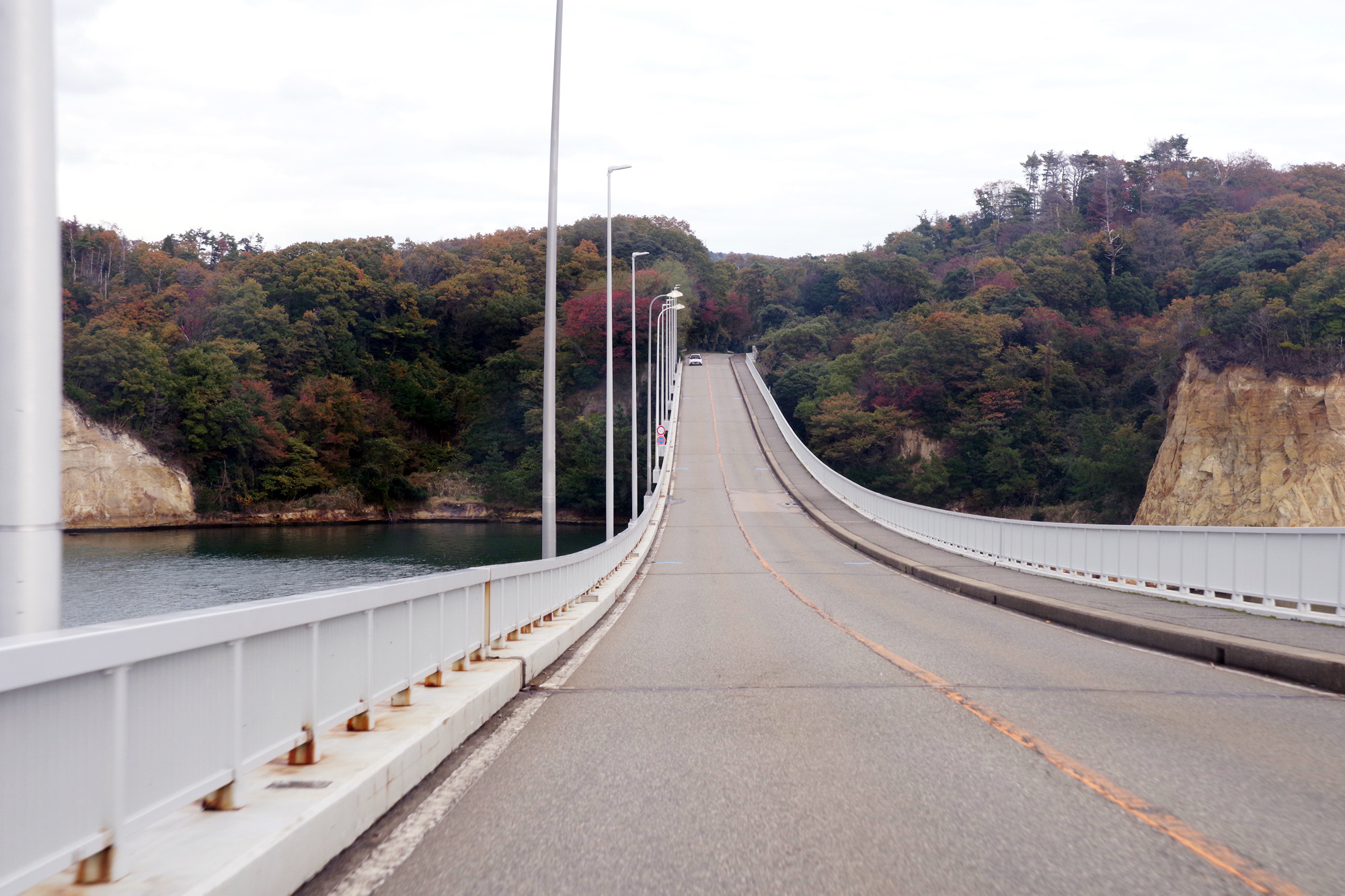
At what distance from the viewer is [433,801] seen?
553cm

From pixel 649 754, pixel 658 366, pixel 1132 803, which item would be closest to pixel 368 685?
pixel 649 754

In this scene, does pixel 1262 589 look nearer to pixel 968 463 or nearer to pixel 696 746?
pixel 696 746

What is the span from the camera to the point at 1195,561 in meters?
15.4

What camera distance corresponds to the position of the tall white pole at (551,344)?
15586mm

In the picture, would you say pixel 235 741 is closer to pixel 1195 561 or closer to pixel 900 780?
pixel 900 780

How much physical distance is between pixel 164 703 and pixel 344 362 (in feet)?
299

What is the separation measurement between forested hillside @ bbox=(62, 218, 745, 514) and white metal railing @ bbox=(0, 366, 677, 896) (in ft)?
213

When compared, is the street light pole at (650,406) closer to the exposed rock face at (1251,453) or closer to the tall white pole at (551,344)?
the exposed rock face at (1251,453)

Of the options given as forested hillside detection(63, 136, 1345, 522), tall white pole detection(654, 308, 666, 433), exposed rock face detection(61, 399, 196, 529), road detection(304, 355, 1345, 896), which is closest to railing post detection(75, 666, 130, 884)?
road detection(304, 355, 1345, 896)

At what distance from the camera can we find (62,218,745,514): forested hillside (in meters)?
69.4

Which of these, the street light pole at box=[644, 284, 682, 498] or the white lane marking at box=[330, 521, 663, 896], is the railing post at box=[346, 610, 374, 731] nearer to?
the white lane marking at box=[330, 521, 663, 896]

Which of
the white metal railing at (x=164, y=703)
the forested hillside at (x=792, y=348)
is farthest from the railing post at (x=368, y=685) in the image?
the forested hillside at (x=792, y=348)

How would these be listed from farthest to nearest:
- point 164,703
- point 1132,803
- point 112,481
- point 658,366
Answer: point 658,366
point 112,481
point 1132,803
point 164,703

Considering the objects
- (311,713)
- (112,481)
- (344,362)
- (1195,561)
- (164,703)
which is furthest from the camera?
(344,362)
